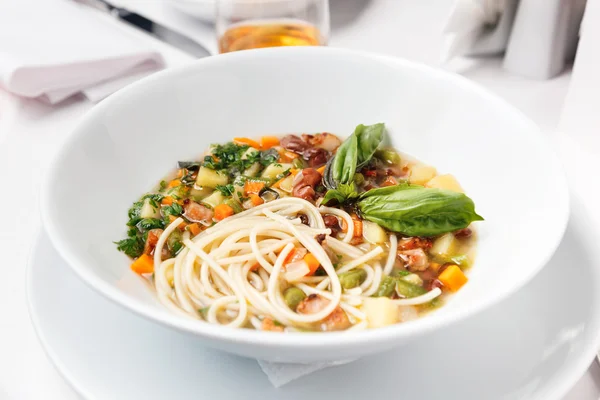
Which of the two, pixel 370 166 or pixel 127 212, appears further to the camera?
pixel 370 166

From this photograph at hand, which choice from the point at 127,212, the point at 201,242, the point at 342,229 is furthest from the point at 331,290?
the point at 127,212

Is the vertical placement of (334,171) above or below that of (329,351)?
below

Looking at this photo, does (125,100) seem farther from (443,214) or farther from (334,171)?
(443,214)

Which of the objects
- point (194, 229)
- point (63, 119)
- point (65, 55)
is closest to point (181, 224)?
point (194, 229)

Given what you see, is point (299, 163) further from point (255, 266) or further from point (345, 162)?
point (255, 266)

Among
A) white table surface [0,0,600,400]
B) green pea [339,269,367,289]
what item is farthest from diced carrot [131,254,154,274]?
green pea [339,269,367,289]

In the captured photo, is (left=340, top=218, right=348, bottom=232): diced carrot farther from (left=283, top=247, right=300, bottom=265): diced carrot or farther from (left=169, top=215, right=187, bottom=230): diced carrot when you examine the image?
(left=169, top=215, right=187, bottom=230): diced carrot

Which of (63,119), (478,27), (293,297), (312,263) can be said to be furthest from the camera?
(478,27)
